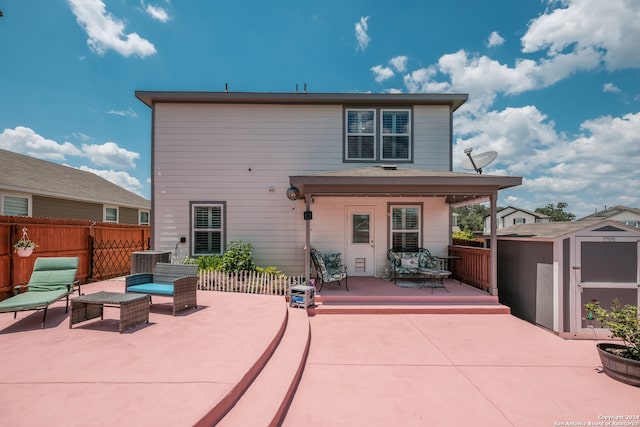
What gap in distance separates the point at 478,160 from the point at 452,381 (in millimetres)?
7485

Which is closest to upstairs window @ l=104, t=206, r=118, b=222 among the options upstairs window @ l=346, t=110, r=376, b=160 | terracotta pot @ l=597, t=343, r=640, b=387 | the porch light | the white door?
the porch light

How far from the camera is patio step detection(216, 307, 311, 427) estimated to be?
7.86 ft

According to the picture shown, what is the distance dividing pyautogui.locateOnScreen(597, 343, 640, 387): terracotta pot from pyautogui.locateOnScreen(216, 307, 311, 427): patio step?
3992 millimetres

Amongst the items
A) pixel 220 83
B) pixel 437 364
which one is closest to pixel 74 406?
pixel 437 364

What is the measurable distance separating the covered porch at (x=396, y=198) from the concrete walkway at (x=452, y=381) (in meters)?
2.13

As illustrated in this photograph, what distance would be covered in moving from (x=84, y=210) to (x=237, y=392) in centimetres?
1434

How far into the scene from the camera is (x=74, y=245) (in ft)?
24.8

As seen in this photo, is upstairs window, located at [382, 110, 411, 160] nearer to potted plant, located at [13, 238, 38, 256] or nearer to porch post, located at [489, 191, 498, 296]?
porch post, located at [489, 191, 498, 296]

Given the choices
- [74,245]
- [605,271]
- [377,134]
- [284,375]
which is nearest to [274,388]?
[284,375]

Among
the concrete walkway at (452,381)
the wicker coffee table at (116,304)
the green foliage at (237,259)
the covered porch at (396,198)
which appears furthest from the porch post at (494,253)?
the wicker coffee table at (116,304)

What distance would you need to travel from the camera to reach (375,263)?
333 inches

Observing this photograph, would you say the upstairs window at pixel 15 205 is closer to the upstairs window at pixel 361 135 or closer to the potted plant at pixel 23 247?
the potted plant at pixel 23 247

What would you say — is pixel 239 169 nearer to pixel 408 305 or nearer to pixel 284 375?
pixel 408 305

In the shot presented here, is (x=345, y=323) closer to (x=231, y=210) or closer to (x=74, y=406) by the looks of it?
(x=74, y=406)
